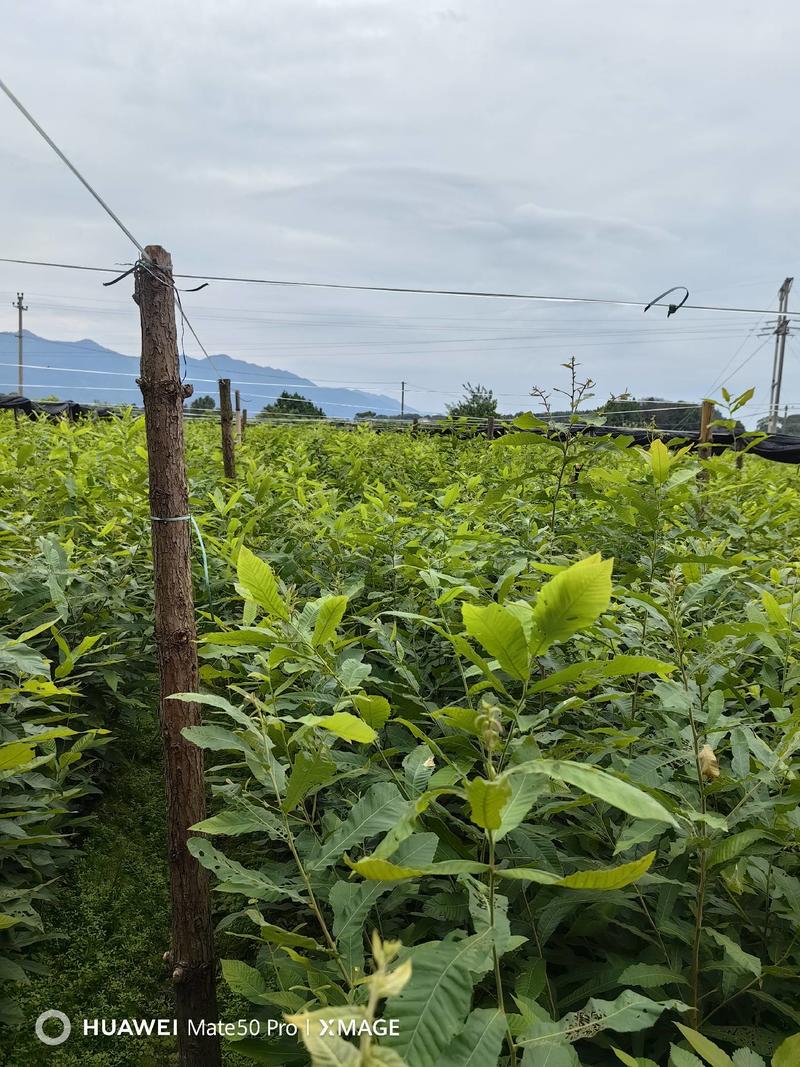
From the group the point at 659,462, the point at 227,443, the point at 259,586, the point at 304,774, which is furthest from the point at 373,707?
the point at 227,443

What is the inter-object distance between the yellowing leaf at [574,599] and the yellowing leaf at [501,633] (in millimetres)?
36

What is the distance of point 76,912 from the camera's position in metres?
2.77

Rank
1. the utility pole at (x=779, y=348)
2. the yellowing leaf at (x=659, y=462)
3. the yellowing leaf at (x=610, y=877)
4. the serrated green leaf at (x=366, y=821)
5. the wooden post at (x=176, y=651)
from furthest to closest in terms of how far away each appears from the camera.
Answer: the utility pole at (x=779, y=348) → the yellowing leaf at (x=659, y=462) → the wooden post at (x=176, y=651) → the serrated green leaf at (x=366, y=821) → the yellowing leaf at (x=610, y=877)

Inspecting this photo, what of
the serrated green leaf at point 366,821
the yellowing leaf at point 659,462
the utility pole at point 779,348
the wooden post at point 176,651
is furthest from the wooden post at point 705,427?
the utility pole at point 779,348

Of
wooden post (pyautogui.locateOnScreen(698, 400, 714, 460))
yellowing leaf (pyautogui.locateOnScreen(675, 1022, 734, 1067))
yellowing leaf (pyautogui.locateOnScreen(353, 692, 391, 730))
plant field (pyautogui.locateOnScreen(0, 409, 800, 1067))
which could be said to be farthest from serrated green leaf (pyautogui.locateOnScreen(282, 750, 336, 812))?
wooden post (pyautogui.locateOnScreen(698, 400, 714, 460))

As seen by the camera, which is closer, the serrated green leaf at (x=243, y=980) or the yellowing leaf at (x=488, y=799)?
the yellowing leaf at (x=488, y=799)

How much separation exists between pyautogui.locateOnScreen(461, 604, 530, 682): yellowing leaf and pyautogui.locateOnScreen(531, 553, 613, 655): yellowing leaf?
0.12ft

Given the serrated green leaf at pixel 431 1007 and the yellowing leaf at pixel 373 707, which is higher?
the yellowing leaf at pixel 373 707

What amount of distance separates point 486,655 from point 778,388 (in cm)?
3409

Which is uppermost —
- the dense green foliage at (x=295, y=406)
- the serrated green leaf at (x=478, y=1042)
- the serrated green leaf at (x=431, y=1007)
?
the dense green foliage at (x=295, y=406)

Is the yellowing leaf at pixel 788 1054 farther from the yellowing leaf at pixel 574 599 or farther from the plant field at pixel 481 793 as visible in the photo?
the yellowing leaf at pixel 574 599

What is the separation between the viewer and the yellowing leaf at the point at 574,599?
0.99 m

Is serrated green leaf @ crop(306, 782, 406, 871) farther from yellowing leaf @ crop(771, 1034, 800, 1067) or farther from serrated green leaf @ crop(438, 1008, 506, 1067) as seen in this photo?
yellowing leaf @ crop(771, 1034, 800, 1067)

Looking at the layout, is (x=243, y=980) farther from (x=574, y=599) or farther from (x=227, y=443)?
(x=227, y=443)
